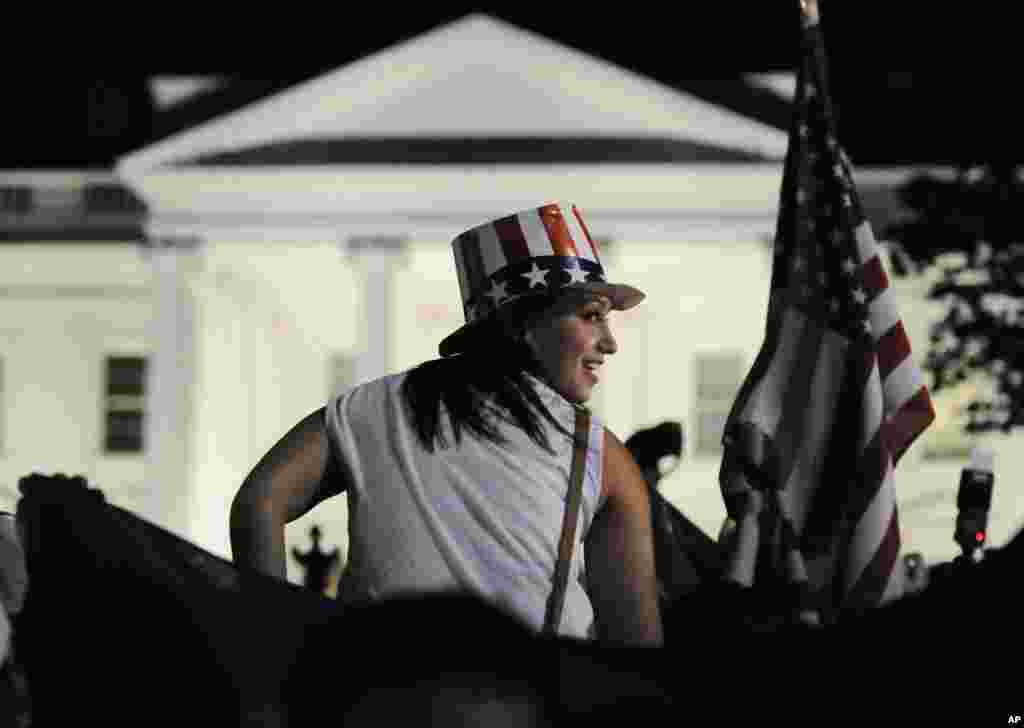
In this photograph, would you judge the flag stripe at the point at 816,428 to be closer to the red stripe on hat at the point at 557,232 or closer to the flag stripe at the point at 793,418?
the flag stripe at the point at 793,418

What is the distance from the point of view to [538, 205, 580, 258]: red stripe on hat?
333 centimetres

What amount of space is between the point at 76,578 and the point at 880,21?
122ft

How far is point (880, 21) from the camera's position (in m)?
38.6

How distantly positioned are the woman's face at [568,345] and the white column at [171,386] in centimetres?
2308

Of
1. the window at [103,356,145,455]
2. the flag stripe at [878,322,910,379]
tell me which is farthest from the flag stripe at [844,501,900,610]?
the window at [103,356,145,455]

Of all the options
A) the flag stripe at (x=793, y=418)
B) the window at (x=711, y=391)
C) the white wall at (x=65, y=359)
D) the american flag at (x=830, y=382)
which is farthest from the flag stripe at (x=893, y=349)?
the white wall at (x=65, y=359)

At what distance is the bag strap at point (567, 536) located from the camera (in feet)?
10.3

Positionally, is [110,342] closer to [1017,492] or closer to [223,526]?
[223,526]

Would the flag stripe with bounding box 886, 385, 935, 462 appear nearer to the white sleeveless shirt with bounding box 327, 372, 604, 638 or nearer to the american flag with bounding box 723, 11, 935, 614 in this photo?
the american flag with bounding box 723, 11, 935, 614

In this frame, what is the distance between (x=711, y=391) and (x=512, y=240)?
26.9 m

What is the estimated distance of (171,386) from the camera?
26375 mm

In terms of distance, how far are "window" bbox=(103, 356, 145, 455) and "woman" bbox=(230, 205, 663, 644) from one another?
28.9 metres

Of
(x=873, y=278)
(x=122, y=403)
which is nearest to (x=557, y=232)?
(x=873, y=278)

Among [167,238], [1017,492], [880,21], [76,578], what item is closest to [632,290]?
[76,578]
